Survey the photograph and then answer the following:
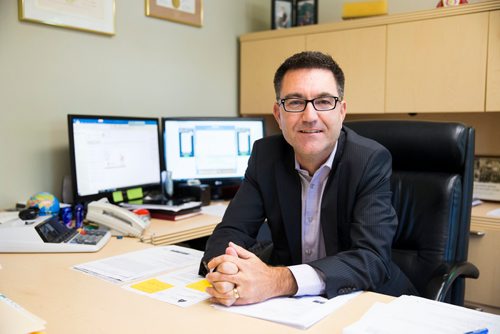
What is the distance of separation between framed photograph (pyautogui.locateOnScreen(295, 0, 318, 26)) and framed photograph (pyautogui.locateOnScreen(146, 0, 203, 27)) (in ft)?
2.14

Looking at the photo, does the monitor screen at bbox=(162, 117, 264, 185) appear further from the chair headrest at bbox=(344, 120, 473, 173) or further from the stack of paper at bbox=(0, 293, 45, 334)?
the stack of paper at bbox=(0, 293, 45, 334)

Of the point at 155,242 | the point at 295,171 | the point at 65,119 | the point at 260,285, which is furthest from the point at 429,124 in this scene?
the point at 65,119

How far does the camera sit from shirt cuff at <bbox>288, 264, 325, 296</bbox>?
116cm

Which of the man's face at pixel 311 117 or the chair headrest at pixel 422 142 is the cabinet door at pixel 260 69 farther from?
the man's face at pixel 311 117

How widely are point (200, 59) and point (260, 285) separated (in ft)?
7.26

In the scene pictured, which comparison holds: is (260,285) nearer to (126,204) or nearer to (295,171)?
(295,171)

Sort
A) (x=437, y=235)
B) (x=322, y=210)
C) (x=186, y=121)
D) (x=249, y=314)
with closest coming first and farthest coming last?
(x=249, y=314) < (x=322, y=210) < (x=437, y=235) < (x=186, y=121)

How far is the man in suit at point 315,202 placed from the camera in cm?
120

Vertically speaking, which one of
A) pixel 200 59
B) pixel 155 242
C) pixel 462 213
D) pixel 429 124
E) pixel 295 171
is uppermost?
pixel 200 59

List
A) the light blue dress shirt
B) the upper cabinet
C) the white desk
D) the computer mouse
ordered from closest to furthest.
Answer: the white desk
the light blue dress shirt
the computer mouse
the upper cabinet

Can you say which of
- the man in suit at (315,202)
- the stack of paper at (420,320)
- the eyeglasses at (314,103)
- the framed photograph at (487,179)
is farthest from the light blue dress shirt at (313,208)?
the framed photograph at (487,179)

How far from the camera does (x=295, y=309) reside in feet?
3.53

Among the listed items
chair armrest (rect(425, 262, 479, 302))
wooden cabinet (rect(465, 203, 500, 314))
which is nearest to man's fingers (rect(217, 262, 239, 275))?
chair armrest (rect(425, 262, 479, 302))

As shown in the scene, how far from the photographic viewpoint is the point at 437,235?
1579 millimetres
